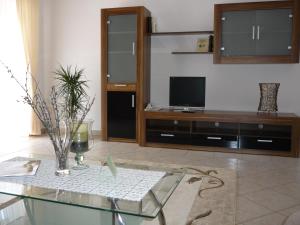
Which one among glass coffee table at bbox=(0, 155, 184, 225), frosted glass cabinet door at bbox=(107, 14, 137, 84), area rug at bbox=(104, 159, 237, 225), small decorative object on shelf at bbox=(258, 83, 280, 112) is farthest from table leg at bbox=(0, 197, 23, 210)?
small decorative object on shelf at bbox=(258, 83, 280, 112)

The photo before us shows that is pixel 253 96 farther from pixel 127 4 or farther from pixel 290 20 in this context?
pixel 127 4

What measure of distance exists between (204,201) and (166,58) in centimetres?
285

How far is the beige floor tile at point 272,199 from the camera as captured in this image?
2.46 metres

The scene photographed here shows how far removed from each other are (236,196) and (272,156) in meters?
1.66

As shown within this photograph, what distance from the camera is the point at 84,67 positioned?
520 cm

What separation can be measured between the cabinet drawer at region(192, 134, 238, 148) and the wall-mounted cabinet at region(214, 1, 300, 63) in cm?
105

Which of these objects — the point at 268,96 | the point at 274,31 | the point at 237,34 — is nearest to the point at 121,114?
the point at 237,34

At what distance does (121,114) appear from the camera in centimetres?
465

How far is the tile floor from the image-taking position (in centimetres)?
238

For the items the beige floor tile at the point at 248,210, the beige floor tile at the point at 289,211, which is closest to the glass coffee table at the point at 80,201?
the beige floor tile at the point at 248,210

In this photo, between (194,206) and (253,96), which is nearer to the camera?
(194,206)

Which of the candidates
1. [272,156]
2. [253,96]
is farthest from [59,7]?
[272,156]

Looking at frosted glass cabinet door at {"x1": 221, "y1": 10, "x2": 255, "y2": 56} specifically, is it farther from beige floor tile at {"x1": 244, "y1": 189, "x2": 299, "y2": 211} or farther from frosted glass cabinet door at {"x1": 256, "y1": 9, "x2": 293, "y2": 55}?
beige floor tile at {"x1": 244, "y1": 189, "x2": 299, "y2": 211}

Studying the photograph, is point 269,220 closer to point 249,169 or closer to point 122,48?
point 249,169
